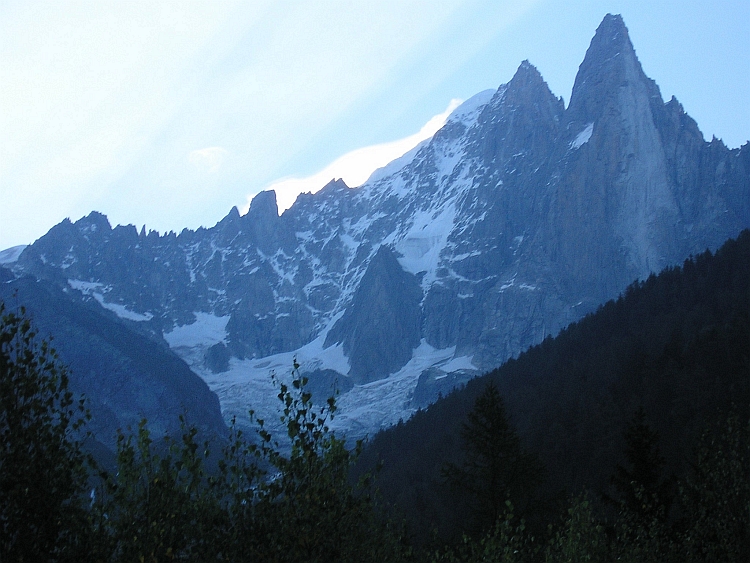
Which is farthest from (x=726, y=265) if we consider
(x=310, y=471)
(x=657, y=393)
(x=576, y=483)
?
(x=310, y=471)

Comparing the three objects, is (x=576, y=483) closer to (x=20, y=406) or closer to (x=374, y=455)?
(x=374, y=455)

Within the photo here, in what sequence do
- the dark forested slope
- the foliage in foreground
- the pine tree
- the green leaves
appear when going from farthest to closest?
1. the dark forested slope
2. the pine tree
3. the foliage in foreground
4. the green leaves

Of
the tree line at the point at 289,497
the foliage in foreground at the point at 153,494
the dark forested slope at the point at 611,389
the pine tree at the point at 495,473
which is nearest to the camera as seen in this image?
the foliage in foreground at the point at 153,494

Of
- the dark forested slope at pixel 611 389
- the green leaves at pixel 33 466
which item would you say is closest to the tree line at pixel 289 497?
the green leaves at pixel 33 466

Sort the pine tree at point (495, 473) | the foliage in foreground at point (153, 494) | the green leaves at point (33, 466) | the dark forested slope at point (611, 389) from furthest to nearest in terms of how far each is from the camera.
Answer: the dark forested slope at point (611, 389) → the pine tree at point (495, 473) → the foliage in foreground at point (153, 494) → the green leaves at point (33, 466)

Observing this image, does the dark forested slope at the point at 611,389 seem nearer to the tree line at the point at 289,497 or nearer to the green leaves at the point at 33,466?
the tree line at the point at 289,497

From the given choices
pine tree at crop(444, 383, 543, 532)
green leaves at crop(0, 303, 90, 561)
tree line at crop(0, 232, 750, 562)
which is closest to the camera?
green leaves at crop(0, 303, 90, 561)

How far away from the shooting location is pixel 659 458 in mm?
40812

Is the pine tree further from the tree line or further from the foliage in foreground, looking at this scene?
the foliage in foreground

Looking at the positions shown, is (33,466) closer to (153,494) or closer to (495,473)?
(153,494)

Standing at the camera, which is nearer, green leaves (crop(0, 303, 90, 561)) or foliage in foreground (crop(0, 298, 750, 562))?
green leaves (crop(0, 303, 90, 561))

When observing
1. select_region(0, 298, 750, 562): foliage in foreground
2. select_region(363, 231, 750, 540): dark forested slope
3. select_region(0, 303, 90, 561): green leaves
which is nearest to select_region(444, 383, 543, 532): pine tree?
select_region(363, 231, 750, 540): dark forested slope

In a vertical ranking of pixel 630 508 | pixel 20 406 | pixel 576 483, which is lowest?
pixel 576 483

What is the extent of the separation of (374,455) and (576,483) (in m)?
60.0
